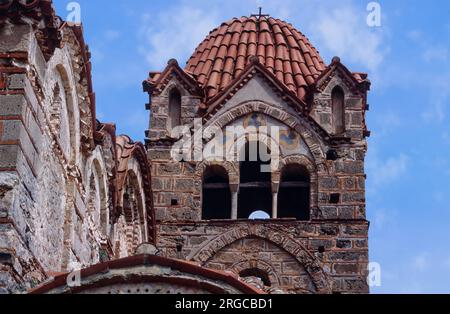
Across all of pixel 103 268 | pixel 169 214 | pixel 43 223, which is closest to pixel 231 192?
pixel 169 214

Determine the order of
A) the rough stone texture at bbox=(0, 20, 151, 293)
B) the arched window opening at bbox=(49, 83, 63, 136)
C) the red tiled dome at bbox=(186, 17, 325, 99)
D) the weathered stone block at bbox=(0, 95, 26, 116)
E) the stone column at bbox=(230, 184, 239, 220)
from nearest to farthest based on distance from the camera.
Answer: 1. the rough stone texture at bbox=(0, 20, 151, 293)
2. the weathered stone block at bbox=(0, 95, 26, 116)
3. the arched window opening at bbox=(49, 83, 63, 136)
4. the stone column at bbox=(230, 184, 239, 220)
5. the red tiled dome at bbox=(186, 17, 325, 99)

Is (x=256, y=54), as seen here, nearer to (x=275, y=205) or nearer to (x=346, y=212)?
(x=275, y=205)

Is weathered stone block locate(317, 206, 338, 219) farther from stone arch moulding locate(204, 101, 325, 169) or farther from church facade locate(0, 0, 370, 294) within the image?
stone arch moulding locate(204, 101, 325, 169)

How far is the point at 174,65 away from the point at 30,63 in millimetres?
11681

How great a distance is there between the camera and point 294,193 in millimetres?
26359

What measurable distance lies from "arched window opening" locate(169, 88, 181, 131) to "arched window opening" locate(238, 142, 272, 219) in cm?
140

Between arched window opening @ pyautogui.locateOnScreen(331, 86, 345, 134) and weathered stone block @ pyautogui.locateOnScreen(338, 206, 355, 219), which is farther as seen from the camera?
arched window opening @ pyautogui.locateOnScreen(331, 86, 345, 134)

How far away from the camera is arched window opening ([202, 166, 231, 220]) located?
85.4ft

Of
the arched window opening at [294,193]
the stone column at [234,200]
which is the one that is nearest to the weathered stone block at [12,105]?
the stone column at [234,200]

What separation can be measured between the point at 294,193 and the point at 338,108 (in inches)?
69.0

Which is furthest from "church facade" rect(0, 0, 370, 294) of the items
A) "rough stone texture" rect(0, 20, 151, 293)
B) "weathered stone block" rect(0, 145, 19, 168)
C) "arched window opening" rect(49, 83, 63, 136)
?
"weathered stone block" rect(0, 145, 19, 168)

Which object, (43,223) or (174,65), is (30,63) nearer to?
(43,223)

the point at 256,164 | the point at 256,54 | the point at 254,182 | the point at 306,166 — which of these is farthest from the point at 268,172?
the point at 256,54

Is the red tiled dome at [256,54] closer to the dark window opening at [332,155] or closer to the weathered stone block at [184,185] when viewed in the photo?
the dark window opening at [332,155]
